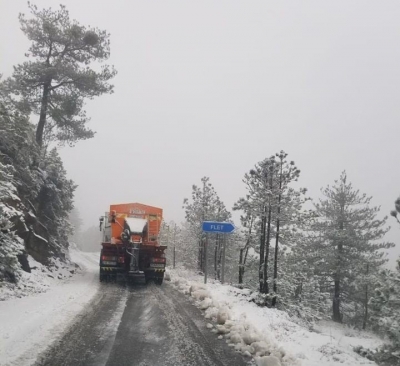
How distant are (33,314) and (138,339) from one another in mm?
3161

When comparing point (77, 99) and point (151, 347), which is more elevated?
point (77, 99)

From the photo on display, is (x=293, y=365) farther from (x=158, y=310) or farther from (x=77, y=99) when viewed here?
(x=77, y=99)

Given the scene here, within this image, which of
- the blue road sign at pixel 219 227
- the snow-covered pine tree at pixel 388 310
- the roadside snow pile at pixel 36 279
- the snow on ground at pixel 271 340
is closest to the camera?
the snow on ground at pixel 271 340

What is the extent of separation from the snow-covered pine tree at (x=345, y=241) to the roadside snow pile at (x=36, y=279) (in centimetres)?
1865

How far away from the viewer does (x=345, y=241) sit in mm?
25875

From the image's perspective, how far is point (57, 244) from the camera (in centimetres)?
2147

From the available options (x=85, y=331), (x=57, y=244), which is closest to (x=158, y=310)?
(x=85, y=331)

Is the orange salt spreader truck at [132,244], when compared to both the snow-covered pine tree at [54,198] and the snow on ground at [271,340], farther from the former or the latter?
the snow on ground at [271,340]

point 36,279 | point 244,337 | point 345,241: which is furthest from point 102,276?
point 345,241

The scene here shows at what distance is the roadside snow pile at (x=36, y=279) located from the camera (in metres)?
10.5

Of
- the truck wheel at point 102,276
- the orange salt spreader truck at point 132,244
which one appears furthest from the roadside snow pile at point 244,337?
the truck wheel at point 102,276

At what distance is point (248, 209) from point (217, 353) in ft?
33.4

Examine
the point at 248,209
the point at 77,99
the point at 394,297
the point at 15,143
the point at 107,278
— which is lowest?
the point at 107,278

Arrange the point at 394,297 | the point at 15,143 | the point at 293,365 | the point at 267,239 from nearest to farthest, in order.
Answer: the point at 293,365
the point at 394,297
the point at 15,143
the point at 267,239
